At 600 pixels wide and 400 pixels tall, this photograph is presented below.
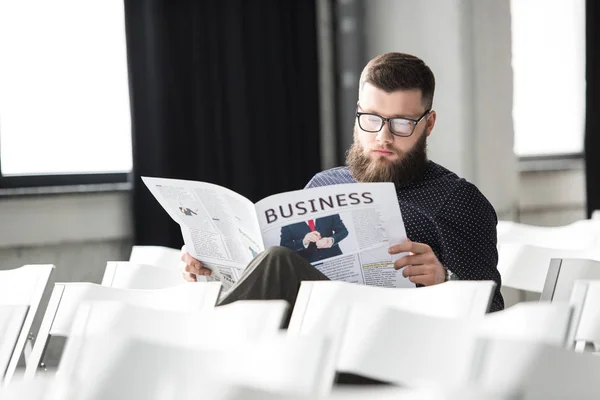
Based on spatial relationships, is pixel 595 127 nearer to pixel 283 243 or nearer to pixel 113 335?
pixel 283 243

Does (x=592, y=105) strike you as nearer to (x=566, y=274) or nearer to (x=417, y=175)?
(x=417, y=175)

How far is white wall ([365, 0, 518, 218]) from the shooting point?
4758mm

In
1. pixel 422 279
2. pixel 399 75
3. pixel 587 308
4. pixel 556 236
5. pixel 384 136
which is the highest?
pixel 399 75

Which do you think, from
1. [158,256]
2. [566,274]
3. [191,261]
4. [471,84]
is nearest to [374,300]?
[566,274]

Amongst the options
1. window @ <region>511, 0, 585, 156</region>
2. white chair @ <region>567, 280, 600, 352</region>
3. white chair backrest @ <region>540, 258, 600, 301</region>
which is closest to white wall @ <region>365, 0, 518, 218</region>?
window @ <region>511, 0, 585, 156</region>

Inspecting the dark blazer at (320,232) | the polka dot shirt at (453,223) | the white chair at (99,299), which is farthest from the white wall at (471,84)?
the white chair at (99,299)

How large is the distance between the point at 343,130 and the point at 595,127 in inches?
59.2

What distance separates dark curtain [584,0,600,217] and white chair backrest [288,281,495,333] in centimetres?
383

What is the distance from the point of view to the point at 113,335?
1.14m

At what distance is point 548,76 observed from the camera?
6.09 m

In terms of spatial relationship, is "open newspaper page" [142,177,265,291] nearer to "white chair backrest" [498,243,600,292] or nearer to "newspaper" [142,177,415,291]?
"newspaper" [142,177,415,291]

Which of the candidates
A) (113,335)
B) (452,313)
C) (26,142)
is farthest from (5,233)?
(113,335)

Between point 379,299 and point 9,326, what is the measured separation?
708 millimetres

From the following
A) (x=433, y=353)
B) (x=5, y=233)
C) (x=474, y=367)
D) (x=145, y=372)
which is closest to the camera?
(x=145, y=372)
